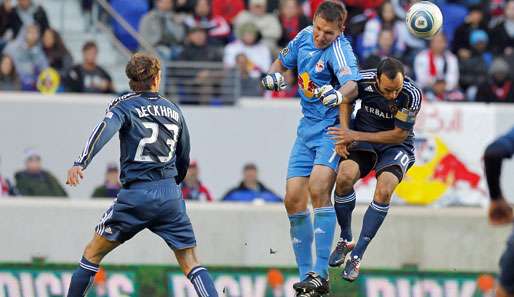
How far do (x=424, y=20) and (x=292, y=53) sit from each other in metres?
1.30

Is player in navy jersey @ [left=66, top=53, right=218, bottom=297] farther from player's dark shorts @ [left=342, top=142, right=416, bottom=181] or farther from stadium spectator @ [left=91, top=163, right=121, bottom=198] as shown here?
stadium spectator @ [left=91, top=163, right=121, bottom=198]

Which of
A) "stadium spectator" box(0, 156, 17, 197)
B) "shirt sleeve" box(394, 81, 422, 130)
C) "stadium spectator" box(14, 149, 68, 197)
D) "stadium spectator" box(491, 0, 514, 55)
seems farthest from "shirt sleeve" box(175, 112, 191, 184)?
"stadium spectator" box(491, 0, 514, 55)

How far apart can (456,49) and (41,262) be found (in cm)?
777

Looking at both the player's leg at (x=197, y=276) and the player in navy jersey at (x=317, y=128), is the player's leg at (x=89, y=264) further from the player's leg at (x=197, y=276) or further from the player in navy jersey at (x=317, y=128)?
the player in navy jersey at (x=317, y=128)

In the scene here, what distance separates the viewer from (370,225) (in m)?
12.4

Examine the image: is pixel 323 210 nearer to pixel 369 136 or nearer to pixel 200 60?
pixel 369 136

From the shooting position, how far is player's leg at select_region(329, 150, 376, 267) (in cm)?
1229

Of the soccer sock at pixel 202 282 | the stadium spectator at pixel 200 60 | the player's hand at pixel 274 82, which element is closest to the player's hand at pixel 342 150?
the player's hand at pixel 274 82

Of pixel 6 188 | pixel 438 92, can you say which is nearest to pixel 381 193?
pixel 6 188

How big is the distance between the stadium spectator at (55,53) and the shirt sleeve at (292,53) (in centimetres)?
674

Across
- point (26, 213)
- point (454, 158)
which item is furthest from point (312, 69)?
point (454, 158)

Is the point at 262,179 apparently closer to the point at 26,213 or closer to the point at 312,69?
the point at 26,213

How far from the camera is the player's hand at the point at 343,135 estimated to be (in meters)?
12.1

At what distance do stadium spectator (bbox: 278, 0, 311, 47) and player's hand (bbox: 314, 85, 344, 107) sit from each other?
7.88 meters
